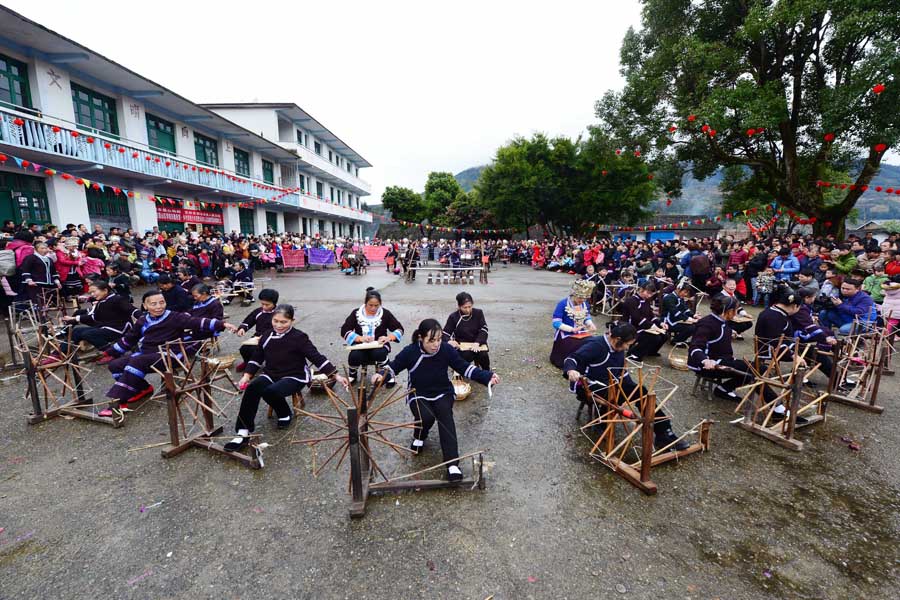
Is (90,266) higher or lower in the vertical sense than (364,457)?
higher

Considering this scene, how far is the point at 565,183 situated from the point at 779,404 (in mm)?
28173

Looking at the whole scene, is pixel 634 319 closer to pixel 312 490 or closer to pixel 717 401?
pixel 717 401

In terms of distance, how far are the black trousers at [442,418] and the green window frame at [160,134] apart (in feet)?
68.8

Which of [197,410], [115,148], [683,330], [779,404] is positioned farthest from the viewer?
[115,148]

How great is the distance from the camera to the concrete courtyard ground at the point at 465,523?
2.75 meters

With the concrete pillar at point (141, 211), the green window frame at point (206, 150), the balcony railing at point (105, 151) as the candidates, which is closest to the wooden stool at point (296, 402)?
the balcony railing at point (105, 151)

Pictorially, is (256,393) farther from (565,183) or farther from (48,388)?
(565,183)

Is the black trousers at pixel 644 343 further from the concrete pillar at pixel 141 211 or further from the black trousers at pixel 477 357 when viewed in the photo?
the concrete pillar at pixel 141 211

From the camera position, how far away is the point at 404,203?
4956 centimetres

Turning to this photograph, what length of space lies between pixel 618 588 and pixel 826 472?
2.81 m

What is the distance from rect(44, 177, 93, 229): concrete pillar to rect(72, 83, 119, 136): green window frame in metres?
2.38

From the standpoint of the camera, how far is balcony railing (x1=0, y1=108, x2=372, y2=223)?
1227 centimetres

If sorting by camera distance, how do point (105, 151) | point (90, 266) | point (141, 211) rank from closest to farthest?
point (90, 266) → point (105, 151) → point (141, 211)

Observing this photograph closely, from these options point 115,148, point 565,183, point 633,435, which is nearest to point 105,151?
point 115,148
